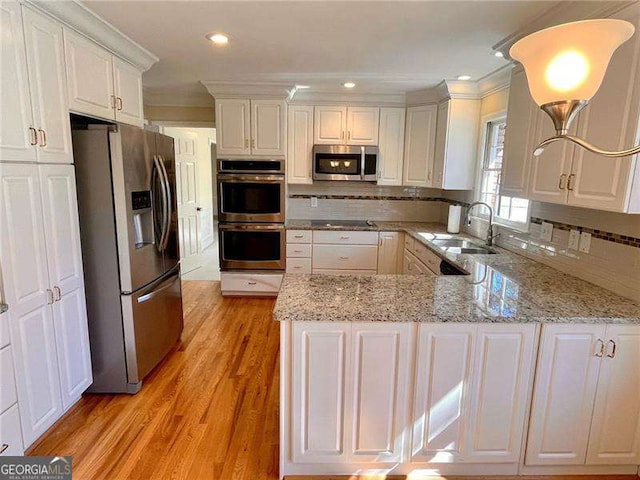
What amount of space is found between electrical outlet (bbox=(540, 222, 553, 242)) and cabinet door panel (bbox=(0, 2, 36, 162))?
3000 millimetres

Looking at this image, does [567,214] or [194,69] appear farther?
[194,69]

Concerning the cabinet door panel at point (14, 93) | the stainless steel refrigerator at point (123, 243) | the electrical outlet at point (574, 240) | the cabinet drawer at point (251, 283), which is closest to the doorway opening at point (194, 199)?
the cabinet drawer at point (251, 283)

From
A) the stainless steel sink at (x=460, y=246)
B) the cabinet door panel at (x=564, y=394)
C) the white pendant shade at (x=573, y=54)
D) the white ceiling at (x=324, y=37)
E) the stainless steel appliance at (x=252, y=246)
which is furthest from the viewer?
the stainless steel appliance at (x=252, y=246)

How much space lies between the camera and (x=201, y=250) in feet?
19.5

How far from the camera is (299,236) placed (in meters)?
4.03

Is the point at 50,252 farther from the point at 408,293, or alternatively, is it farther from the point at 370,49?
the point at 370,49

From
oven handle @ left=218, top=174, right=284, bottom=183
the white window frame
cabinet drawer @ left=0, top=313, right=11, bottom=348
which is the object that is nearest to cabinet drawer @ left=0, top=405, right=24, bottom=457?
cabinet drawer @ left=0, top=313, right=11, bottom=348

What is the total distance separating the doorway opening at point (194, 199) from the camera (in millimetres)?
4891

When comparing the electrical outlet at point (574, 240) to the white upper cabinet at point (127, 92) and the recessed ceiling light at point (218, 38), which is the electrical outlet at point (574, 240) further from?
the white upper cabinet at point (127, 92)

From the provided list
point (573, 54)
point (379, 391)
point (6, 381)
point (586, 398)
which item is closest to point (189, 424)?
point (6, 381)

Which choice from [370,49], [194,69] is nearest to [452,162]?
[370,49]

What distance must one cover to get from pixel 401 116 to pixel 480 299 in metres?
2.90

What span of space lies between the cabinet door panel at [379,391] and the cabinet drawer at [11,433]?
5.16 feet

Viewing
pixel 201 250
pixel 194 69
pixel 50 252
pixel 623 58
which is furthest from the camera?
pixel 201 250
